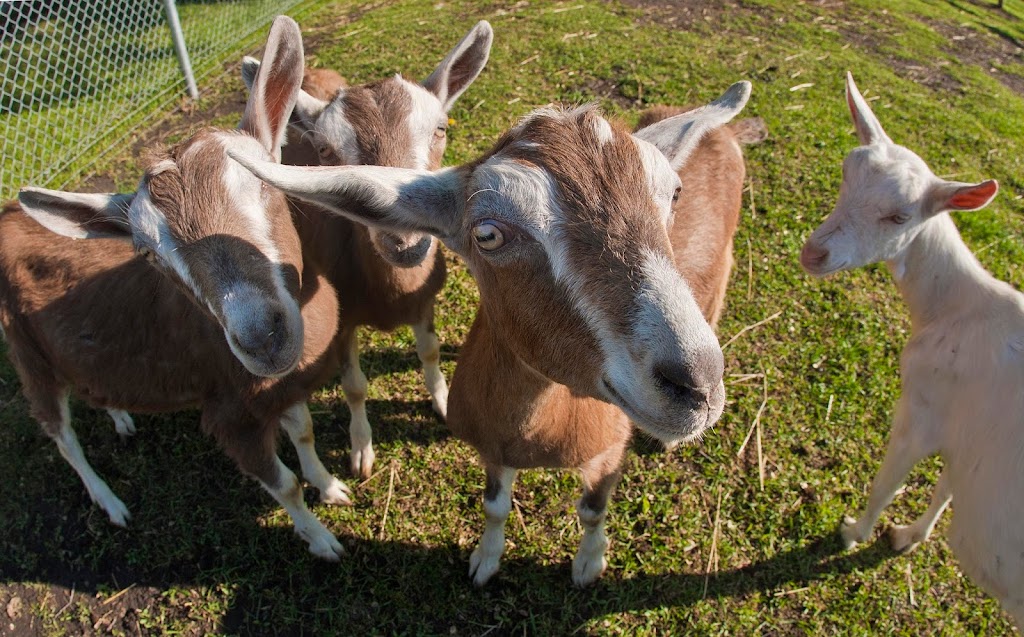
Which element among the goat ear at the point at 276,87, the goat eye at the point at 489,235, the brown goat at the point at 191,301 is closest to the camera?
the goat eye at the point at 489,235

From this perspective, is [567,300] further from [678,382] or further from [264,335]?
[264,335]

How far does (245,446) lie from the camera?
3.86 metres

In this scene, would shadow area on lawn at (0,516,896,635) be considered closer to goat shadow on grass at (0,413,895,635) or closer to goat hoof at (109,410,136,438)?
goat shadow on grass at (0,413,895,635)

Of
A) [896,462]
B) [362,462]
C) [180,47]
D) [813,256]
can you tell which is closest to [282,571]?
[362,462]

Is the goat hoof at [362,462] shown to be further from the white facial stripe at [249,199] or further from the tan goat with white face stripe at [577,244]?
the tan goat with white face stripe at [577,244]

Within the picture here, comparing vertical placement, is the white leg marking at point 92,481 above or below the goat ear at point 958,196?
below

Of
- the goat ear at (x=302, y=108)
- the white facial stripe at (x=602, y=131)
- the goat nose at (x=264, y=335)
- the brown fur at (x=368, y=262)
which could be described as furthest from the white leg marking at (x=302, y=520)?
the white facial stripe at (x=602, y=131)

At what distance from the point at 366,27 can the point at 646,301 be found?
10228 mm

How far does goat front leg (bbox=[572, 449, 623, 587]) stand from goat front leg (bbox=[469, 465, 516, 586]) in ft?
1.64

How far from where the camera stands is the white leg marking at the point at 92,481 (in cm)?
452

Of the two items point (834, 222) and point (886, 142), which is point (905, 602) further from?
point (886, 142)

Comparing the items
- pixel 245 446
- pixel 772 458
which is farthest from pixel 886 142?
pixel 245 446

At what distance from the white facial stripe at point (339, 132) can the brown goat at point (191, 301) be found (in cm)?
31

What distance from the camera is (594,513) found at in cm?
405
